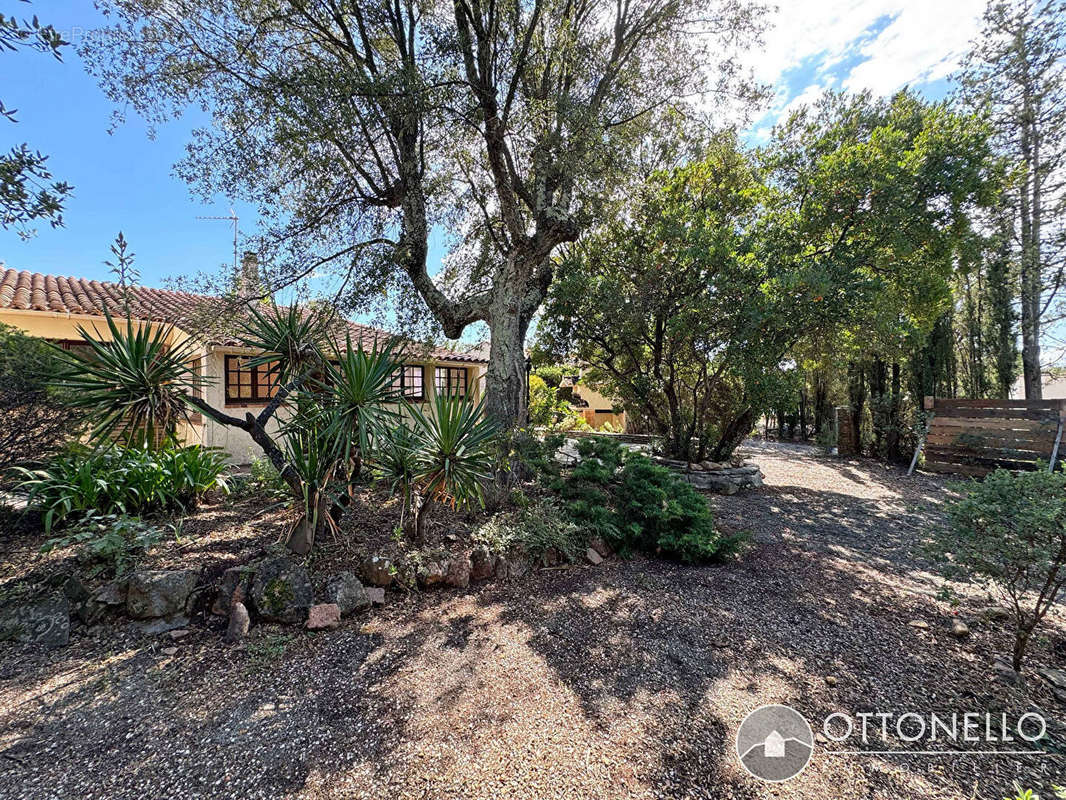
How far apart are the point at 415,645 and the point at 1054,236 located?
576 inches

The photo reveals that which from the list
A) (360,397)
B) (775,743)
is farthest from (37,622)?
→ (775,743)

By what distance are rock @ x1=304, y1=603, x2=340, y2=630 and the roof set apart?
243cm

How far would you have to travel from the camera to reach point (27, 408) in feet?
12.3

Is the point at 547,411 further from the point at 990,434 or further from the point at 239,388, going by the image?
the point at 990,434

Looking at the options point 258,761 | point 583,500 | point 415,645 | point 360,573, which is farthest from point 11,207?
point 583,500

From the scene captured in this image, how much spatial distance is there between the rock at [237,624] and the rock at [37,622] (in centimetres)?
105

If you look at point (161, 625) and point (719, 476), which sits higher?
point (719, 476)

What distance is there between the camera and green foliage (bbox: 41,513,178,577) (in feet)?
10.4

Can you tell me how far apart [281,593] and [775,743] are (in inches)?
131

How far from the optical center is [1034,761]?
1.87 m

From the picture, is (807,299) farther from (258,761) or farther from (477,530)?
(258,761)

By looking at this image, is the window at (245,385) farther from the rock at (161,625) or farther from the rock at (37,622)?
the rock at (161,625)

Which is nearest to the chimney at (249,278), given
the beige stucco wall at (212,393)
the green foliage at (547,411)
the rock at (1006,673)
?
the beige stucco wall at (212,393)

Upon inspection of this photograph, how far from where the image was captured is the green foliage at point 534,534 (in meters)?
4.05
